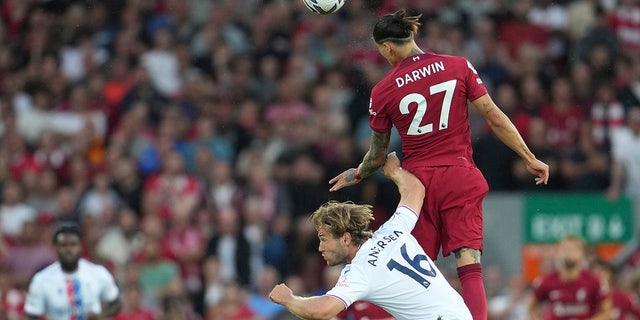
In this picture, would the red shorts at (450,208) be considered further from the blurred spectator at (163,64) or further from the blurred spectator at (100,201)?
the blurred spectator at (163,64)

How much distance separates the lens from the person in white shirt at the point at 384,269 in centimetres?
888

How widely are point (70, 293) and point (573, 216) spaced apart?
7012 mm

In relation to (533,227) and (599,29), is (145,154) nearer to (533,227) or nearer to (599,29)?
(533,227)

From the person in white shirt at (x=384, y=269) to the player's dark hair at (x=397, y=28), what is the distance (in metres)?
1.20

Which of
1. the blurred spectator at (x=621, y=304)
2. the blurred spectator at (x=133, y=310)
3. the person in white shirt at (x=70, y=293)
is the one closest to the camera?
the person in white shirt at (x=70, y=293)

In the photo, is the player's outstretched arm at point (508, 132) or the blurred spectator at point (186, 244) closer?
the player's outstretched arm at point (508, 132)

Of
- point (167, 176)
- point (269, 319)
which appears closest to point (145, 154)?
point (167, 176)

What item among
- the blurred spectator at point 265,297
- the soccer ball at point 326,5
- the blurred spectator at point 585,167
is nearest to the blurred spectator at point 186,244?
the blurred spectator at point 265,297

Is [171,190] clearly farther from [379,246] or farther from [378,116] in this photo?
[379,246]

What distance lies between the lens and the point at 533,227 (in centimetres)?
1731

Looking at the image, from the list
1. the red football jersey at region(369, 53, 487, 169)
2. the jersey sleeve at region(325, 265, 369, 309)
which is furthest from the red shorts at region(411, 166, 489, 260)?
the jersey sleeve at region(325, 265, 369, 309)

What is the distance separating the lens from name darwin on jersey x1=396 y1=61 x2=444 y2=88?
30.8ft

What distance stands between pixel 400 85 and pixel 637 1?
1129cm

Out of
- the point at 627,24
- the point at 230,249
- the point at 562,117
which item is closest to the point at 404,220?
the point at 230,249
